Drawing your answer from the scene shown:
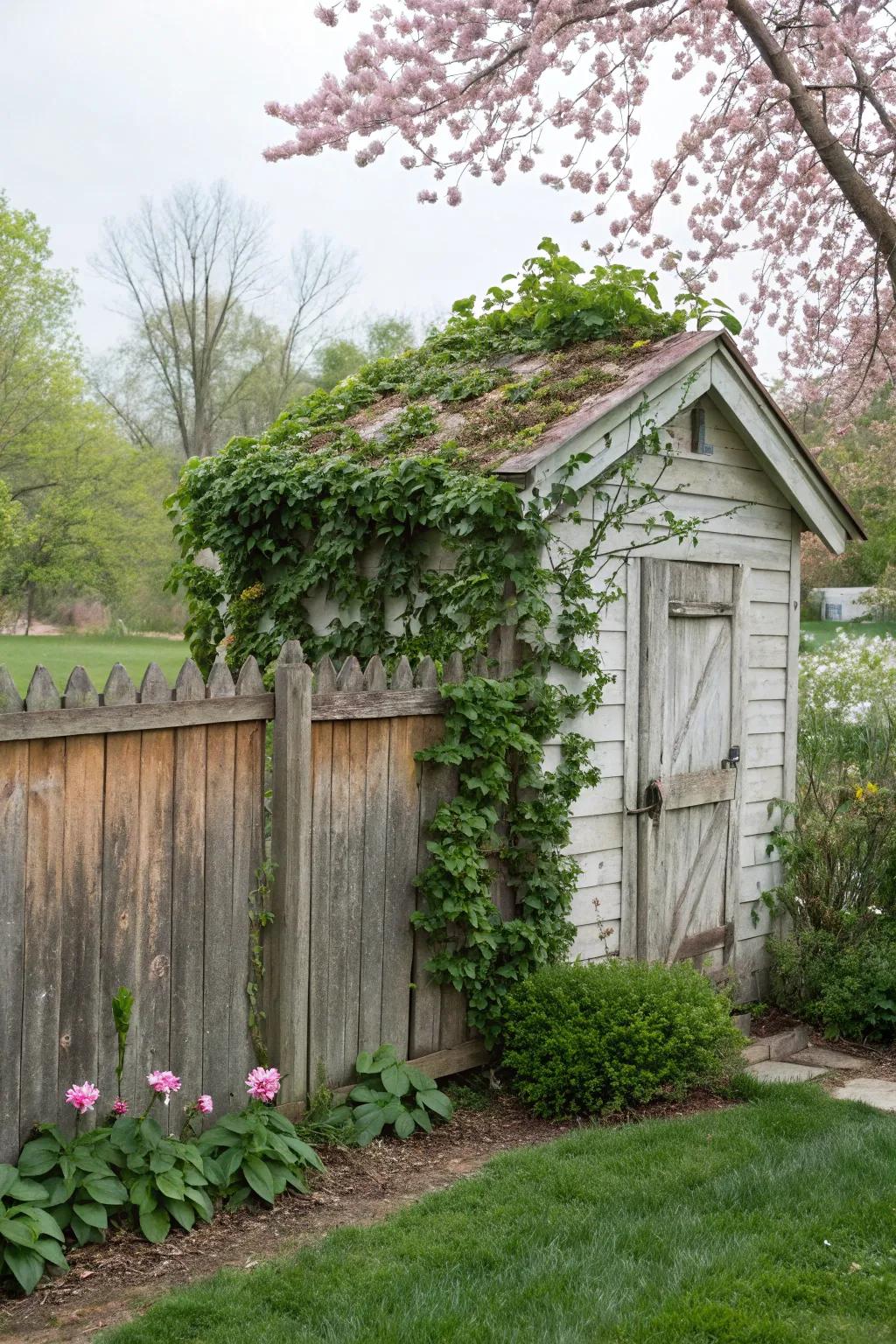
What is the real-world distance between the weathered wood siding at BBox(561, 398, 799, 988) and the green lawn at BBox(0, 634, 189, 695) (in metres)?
21.0

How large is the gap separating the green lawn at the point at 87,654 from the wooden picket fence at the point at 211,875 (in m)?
22.6

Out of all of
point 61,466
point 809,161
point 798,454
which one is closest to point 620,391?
point 798,454

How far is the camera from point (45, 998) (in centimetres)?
396

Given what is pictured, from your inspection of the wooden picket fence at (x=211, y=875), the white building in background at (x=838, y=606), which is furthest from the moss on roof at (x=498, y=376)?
the white building in background at (x=838, y=606)

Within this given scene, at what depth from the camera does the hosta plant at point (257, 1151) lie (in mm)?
4250

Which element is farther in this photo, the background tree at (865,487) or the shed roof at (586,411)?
the background tree at (865,487)

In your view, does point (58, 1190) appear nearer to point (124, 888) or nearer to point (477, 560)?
point (124, 888)

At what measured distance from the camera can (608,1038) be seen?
5.32m

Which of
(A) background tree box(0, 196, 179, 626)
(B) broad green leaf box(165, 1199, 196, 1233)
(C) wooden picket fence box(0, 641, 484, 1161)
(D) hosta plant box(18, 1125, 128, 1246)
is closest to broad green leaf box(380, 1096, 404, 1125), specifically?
(C) wooden picket fence box(0, 641, 484, 1161)

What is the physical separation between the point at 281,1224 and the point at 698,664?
411 centimetres

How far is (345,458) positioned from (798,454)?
2.93 m

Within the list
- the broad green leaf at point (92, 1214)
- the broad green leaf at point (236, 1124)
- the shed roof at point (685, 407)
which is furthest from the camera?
the shed roof at point (685, 407)

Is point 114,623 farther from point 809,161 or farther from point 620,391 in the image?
point 620,391

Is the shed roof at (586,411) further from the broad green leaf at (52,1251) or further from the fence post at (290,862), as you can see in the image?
the broad green leaf at (52,1251)
